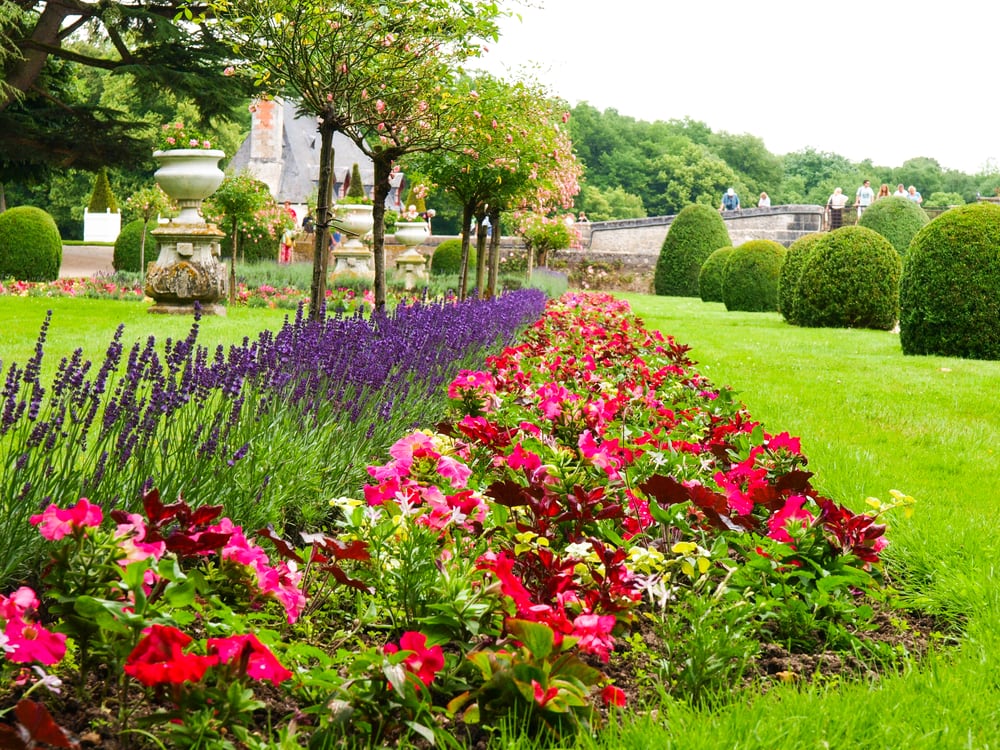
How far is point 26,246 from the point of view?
63.7ft

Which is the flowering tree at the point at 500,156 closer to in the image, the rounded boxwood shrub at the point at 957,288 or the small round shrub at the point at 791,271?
the rounded boxwood shrub at the point at 957,288

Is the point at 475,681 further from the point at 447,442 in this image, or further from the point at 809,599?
the point at 447,442

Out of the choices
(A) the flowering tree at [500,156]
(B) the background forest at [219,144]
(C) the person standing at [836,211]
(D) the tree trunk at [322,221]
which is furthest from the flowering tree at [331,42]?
(C) the person standing at [836,211]

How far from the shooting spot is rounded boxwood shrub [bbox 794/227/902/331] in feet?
47.5

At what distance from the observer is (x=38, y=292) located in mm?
14195

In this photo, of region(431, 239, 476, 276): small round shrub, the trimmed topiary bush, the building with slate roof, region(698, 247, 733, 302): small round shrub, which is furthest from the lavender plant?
the building with slate roof

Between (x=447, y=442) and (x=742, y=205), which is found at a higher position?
(x=742, y=205)

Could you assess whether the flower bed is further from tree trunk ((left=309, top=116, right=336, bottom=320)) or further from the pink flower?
tree trunk ((left=309, top=116, right=336, bottom=320))

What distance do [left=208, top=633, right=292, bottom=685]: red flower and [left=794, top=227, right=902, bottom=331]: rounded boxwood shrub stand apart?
14.2 metres

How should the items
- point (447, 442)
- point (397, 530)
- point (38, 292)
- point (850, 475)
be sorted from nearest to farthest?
point (397, 530)
point (447, 442)
point (850, 475)
point (38, 292)

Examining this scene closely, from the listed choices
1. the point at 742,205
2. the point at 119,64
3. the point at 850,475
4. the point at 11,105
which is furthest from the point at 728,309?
the point at 742,205

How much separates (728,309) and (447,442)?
1804cm

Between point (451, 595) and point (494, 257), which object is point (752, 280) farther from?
point (451, 595)

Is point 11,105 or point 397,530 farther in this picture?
point 11,105
